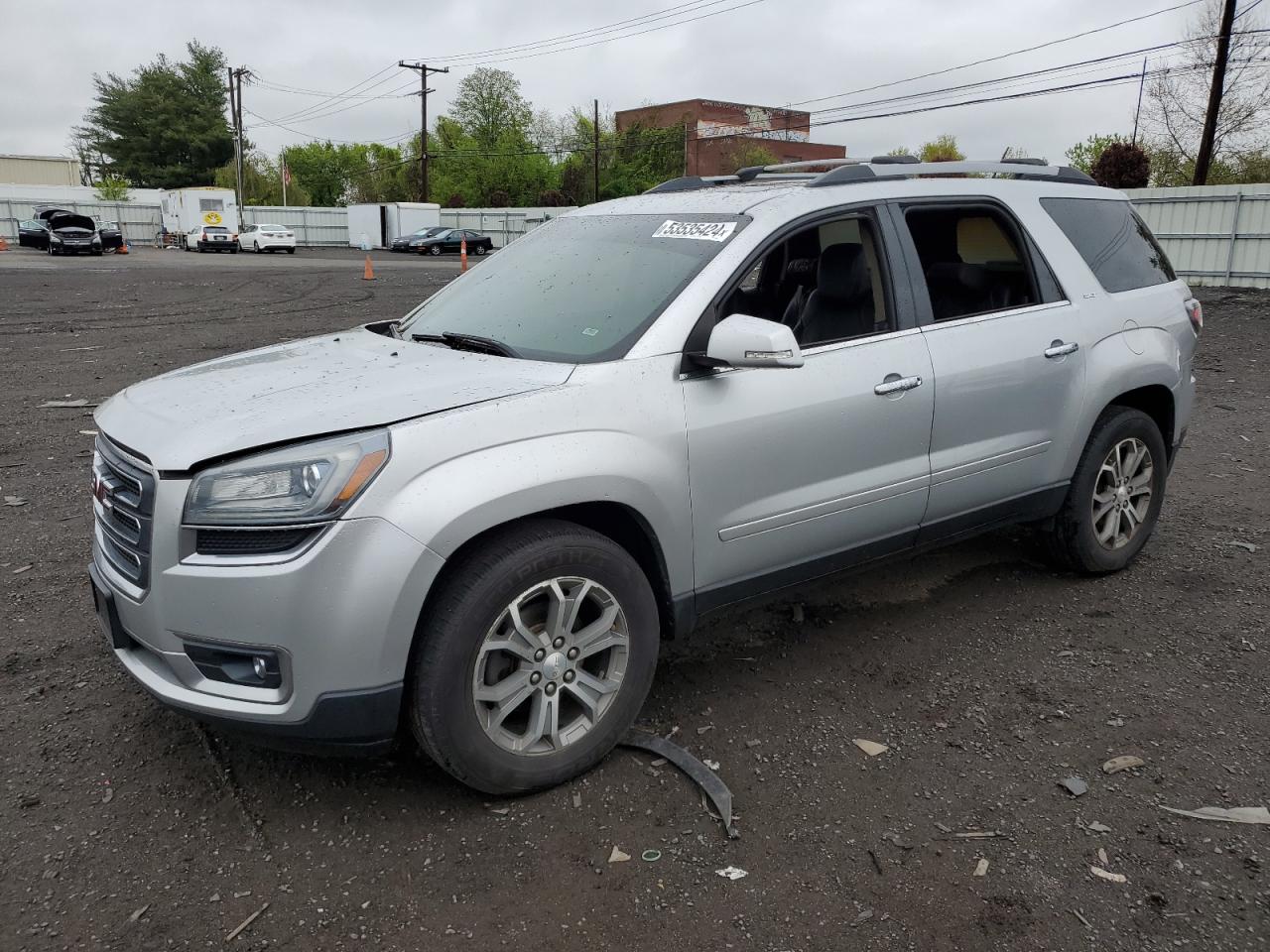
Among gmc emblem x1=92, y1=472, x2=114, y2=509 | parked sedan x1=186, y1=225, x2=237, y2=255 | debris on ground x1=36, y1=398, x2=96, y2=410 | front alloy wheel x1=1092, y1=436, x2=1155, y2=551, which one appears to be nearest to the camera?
gmc emblem x1=92, y1=472, x2=114, y2=509

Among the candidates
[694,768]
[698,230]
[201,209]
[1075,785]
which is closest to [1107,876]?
[1075,785]

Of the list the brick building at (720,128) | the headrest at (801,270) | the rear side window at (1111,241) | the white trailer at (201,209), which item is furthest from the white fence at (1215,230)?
the brick building at (720,128)

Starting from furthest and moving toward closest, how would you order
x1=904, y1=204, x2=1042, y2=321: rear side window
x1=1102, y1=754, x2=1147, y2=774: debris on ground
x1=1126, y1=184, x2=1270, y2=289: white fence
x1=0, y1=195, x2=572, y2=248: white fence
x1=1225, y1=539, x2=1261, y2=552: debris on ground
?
x1=0, y1=195, x2=572, y2=248: white fence → x1=1126, y1=184, x2=1270, y2=289: white fence → x1=1225, y1=539, x2=1261, y2=552: debris on ground → x1=904, y1=204, x2=1042, y2=321: rear side window → x1=1102, y1=754, x2=1147, y2=774: debris on ground

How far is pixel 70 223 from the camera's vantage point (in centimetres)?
3891

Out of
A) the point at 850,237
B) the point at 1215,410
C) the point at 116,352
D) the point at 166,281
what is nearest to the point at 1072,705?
the point at 850,237

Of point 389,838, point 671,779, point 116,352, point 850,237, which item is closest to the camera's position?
point 389,838

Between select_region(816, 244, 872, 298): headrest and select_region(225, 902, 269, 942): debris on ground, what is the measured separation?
9.33 ft

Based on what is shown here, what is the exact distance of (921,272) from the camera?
3982 mm

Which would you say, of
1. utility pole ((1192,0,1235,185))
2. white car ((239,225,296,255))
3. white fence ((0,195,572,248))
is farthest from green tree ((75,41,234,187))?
utility pole ((1192,0,1235,185))

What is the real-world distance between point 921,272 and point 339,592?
2558mm

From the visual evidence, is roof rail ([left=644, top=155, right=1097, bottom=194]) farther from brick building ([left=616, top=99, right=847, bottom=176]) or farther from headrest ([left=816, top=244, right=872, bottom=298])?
brick building ([left=616, top=99, right=847, bottom=176])

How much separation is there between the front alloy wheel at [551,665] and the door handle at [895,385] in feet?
4.28

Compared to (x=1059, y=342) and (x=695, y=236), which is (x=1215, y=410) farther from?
(x=695, y=236)

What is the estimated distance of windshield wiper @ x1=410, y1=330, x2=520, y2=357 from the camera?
344 cm
